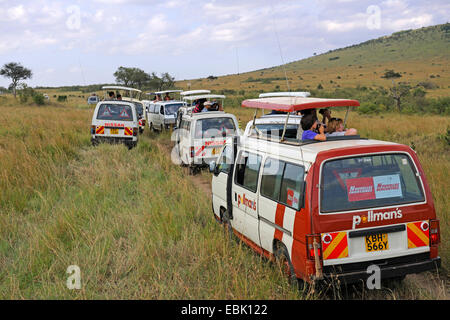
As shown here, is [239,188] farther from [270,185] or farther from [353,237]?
[353,237]

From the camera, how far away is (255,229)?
564cm

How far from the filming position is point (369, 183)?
4.52m

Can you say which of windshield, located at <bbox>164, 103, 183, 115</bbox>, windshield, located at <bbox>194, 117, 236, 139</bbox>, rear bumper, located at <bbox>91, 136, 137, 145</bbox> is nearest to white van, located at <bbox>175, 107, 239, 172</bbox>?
windshield, located at <bbox>194, 117, 236, 139</bbox>

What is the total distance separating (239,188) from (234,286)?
1.89 m

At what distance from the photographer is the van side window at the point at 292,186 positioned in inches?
180

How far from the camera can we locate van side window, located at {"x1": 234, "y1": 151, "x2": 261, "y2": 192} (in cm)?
571

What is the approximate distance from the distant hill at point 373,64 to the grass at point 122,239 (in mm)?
64755

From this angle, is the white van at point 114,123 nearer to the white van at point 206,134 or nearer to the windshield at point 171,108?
the white van at point 206,134

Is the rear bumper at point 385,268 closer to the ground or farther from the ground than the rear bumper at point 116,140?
closer to the ground

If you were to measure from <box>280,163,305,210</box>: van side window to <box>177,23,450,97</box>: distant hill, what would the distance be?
67.9 m

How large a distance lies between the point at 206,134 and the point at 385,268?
827cm

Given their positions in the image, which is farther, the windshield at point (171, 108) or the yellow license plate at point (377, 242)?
the windshield at point (171, 108)

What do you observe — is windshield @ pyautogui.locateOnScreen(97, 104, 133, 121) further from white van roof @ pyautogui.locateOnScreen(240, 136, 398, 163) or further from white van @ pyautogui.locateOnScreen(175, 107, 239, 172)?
white van roof @ pyautogui.locateOnScreen(240, 136, 398, 163)

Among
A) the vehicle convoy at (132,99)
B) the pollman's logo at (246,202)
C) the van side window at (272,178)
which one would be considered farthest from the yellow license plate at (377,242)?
the vehicle convoy at (132,99)
